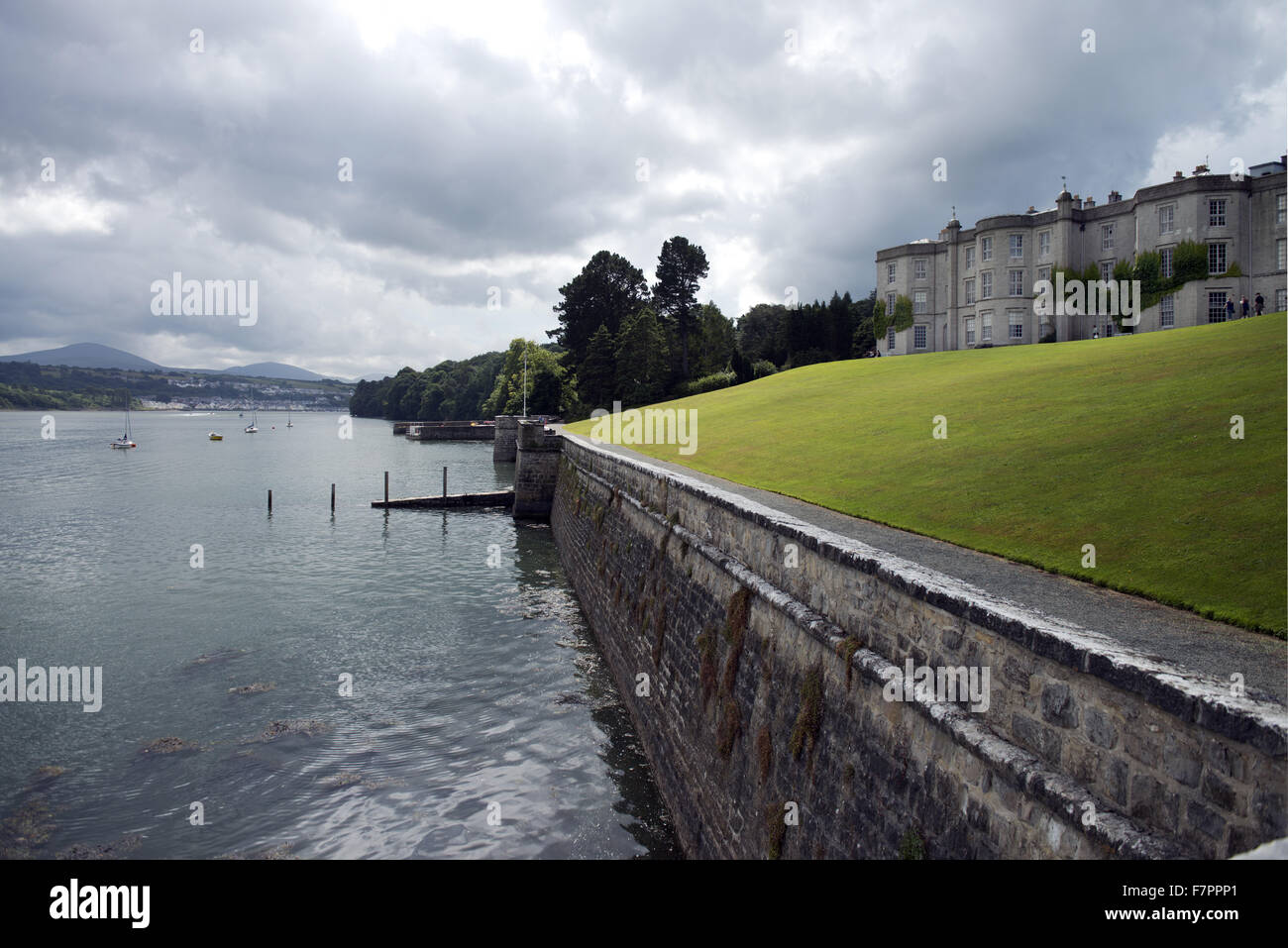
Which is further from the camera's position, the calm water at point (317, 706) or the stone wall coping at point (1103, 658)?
the calm water at point (317, 706)

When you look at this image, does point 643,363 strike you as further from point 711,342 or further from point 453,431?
point 453,431

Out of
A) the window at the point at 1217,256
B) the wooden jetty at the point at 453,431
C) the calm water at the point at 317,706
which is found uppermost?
the window at the point at 1217,256

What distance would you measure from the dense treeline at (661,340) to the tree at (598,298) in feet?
0.40

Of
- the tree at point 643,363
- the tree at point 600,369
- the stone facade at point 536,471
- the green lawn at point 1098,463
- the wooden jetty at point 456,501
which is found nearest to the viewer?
the green lawn at point 1098,463

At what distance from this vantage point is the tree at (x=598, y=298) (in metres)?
86.7

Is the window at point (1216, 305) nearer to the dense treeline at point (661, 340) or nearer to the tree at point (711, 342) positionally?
the dense treeline at point (661, 340)

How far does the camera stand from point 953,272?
51.1 metres

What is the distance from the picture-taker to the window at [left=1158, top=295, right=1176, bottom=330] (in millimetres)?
39906

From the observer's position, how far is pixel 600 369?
246 feet

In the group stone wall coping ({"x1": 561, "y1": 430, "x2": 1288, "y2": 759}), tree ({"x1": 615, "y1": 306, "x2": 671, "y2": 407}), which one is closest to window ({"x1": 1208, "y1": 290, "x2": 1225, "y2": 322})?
tree ({"x1": 615, "y1": 306, "x2": 671, "y2": 407})

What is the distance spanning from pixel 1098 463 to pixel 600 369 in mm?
65577

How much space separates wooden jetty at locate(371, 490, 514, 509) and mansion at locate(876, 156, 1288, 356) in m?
31.9

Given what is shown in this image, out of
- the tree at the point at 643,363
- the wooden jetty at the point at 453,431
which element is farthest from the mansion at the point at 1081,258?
the wooden jetty at the point at 453,431
